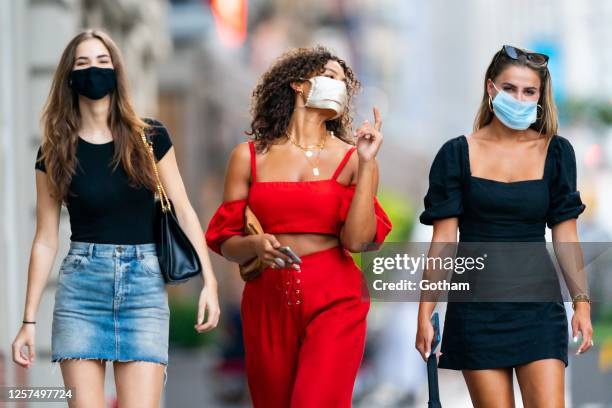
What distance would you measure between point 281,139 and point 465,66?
293 ft

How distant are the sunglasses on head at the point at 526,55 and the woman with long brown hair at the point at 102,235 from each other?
157 centimetres

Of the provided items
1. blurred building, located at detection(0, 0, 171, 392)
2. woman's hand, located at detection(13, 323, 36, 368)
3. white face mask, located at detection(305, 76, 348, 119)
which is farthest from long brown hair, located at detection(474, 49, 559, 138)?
blurred building, located at detection(0, 0, 171, 392)

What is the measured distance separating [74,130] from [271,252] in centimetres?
105

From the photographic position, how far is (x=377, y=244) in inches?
224

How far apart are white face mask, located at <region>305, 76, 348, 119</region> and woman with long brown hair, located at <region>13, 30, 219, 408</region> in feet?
2.35

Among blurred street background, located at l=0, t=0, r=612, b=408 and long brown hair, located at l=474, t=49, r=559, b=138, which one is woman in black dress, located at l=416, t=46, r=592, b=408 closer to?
long brown hair, located at l=474, t=49, r=559, b=138

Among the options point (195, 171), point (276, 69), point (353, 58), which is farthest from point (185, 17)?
point (353, 58)

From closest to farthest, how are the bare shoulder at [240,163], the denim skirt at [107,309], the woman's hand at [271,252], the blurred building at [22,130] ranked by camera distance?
1. the denim skirt at [107,309]
2. the woman's hand at [271,252]
3. the bare shoulder at [240,163]
4. the blurred building at [22,130]

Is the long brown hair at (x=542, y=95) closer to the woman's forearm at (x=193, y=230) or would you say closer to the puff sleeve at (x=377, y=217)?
the puff sleeve at (x=377, y=217)

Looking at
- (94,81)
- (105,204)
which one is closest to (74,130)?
(94,81)

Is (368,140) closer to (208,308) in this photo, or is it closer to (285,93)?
(285,93)

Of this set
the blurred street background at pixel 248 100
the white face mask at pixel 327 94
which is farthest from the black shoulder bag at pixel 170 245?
the blurred street background at pixel 248 100

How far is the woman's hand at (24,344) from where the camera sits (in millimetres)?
5344

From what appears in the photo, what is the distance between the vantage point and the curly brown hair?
19.5 ft
